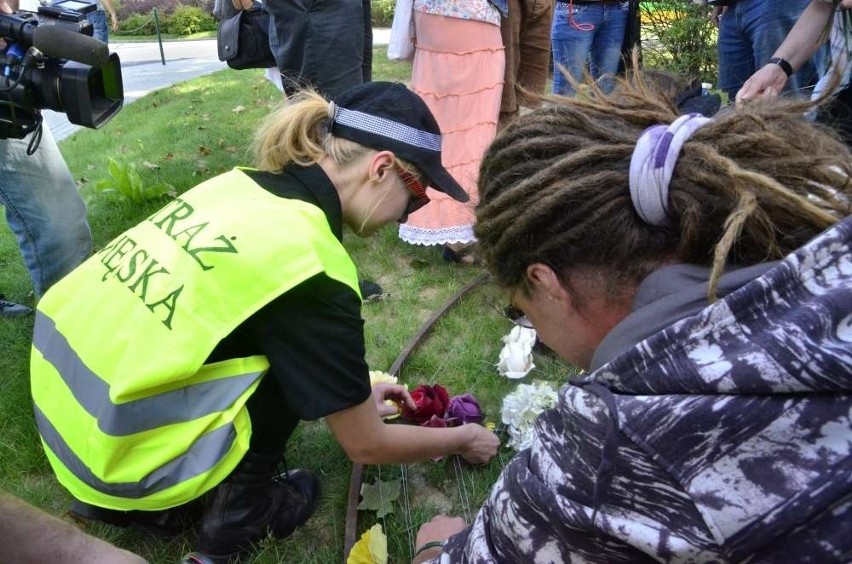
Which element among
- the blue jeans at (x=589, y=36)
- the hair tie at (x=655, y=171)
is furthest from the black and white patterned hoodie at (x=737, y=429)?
the blue jeans at (x=589, y=36)

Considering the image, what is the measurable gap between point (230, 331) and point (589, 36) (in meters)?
2.98

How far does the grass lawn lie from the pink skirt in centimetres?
23

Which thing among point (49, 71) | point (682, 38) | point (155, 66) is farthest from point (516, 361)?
point (155, 66)

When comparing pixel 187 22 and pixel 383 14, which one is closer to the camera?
pixel 383 14

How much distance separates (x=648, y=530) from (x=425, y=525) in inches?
39.8

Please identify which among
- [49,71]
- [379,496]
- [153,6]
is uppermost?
[49,71]

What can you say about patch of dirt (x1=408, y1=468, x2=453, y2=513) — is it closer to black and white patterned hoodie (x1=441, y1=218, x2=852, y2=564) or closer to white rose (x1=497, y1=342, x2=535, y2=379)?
white rose (x1=497, y1=342, x2=535, y2=379)

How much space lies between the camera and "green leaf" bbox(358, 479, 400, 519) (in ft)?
6.49

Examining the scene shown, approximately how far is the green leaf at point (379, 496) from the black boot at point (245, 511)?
0.21 meters

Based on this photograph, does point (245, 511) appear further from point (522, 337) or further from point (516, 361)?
point (522, 337)

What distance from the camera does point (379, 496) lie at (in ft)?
6.61

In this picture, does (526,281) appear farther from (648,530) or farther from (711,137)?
(648,530)

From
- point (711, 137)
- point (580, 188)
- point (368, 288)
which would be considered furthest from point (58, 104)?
point (711, 137)

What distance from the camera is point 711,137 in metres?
1.04
